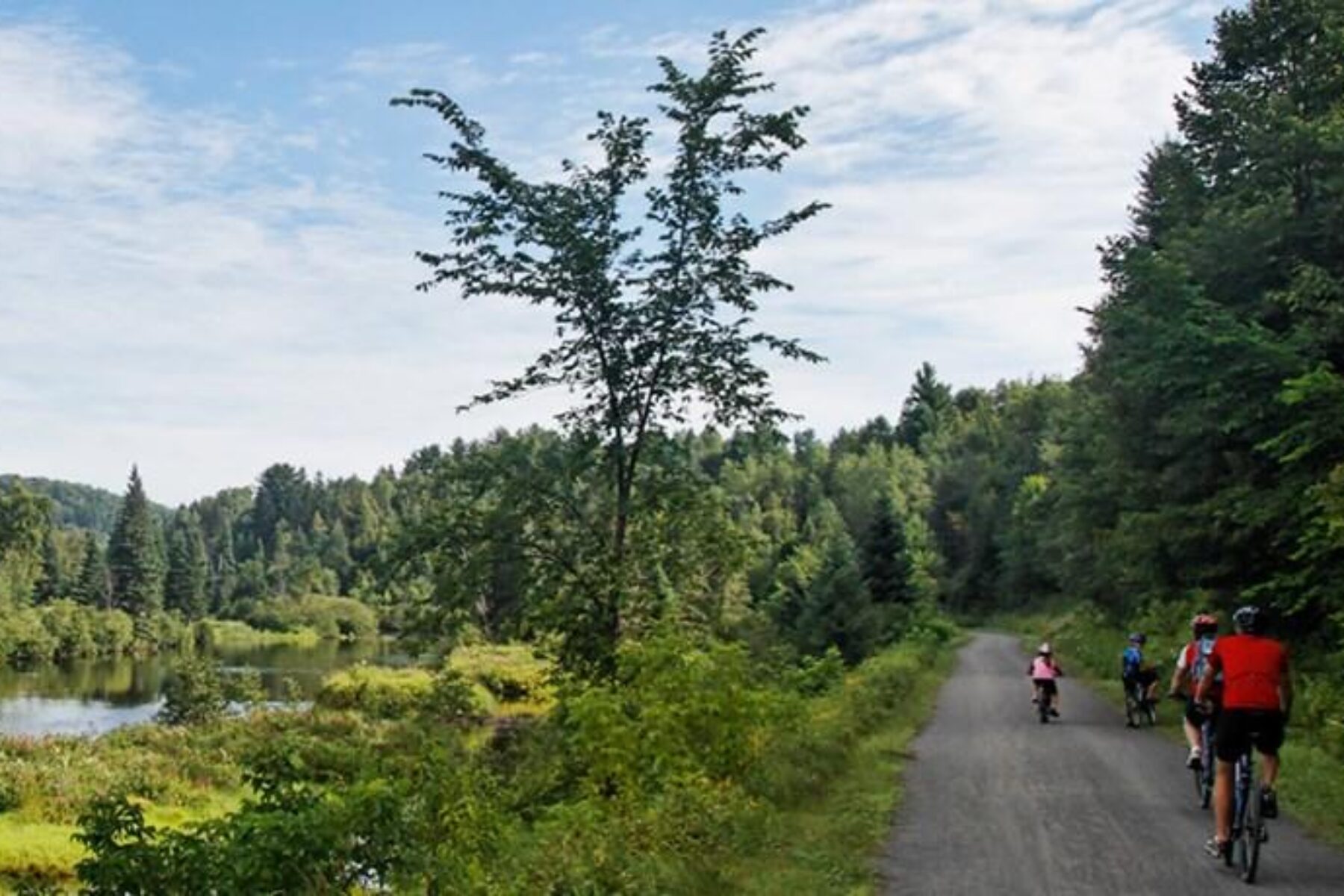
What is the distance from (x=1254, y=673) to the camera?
873 cm

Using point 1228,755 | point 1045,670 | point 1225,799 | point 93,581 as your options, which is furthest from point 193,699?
point 93,581

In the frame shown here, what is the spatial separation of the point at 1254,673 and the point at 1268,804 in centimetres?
176

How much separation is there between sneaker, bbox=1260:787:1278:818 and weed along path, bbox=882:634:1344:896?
0.16 meters

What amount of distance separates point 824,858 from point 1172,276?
541 inches

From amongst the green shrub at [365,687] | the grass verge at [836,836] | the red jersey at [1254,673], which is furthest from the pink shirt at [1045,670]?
the green shrub at [365,687]

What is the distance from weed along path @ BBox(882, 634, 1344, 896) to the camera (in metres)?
8.62

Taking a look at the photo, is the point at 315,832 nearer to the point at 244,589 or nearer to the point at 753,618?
the point at 753,618

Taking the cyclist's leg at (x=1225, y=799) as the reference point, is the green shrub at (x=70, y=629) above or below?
below

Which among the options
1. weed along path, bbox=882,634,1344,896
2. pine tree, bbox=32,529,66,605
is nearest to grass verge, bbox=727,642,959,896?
weed along path, bbox=882,634,1344,896

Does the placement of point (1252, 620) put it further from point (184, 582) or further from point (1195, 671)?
point (184, 582)

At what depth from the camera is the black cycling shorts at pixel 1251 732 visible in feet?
28.6

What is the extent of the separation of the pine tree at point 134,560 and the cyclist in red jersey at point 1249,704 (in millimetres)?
132675

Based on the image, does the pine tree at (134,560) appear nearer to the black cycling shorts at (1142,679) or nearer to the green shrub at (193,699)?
the green shrub at (193,699)

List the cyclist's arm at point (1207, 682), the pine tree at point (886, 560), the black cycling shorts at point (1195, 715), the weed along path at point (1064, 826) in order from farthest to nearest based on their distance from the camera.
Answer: the pine tree at point (886, 560)
the black cycling shorts at point (1195, 715)
the cyclist's arm at point (1207, 682)
the weed along path at point (1064, 826)
